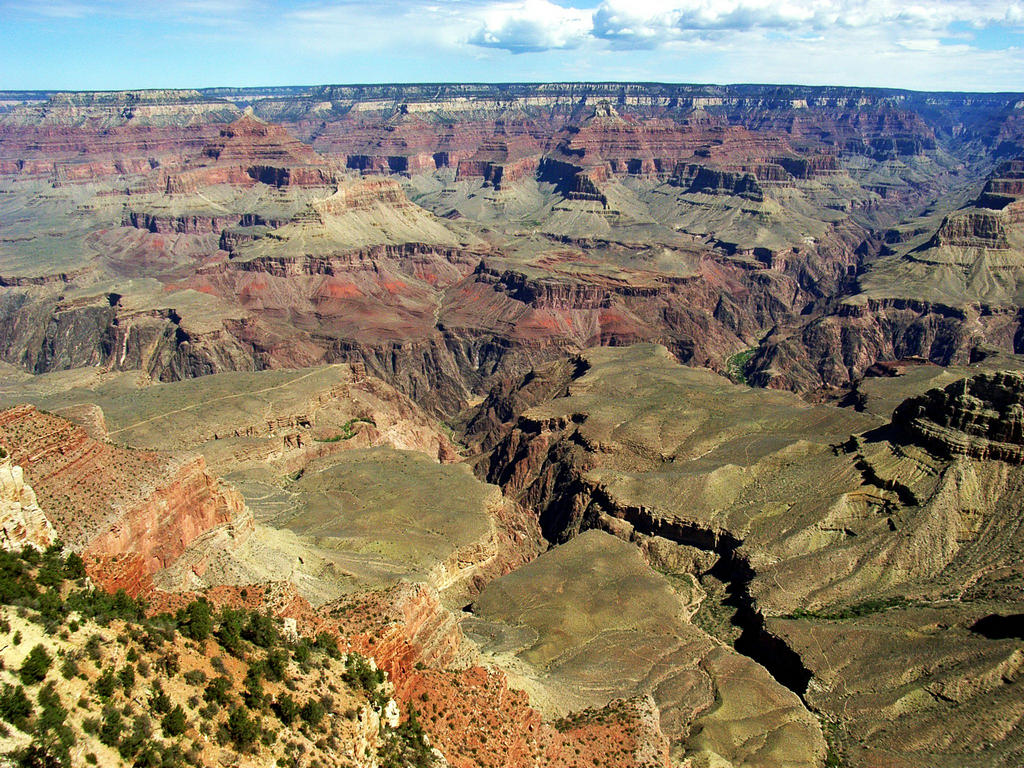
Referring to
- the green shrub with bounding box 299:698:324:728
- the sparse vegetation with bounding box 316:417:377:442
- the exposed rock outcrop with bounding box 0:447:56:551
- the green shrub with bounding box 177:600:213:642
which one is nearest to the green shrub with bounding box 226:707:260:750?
the green shrub with bounding box 299:698:324:728

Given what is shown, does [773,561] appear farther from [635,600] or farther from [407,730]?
[407,730]

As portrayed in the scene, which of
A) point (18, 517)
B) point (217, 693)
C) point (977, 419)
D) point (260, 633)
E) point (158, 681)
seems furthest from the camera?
point (977, 419)

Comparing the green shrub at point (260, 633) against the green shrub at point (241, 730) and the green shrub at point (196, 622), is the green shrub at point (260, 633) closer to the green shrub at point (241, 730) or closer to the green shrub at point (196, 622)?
the green shrub at point (196, 622)

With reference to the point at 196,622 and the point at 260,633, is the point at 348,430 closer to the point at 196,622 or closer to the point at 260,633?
the point at 260,633

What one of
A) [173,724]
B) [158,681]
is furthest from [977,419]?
[173,724]

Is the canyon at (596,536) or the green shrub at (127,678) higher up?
the green shrub at (127,678)

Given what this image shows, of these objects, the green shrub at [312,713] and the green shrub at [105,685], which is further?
the green shrub at [312,713]

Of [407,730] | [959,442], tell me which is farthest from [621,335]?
[407,730]

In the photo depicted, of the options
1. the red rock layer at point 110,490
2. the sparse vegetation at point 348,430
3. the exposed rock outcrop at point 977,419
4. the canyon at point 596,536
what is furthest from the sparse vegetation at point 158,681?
the sparse vegetation at point 348,430

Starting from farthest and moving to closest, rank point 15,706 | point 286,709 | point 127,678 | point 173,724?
point 286,709, point 127,678, point 173,724, point 15,706

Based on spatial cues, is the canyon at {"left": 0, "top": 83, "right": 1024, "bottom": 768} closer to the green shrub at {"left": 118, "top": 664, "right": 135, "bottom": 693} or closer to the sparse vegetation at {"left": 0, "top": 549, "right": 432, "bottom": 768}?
the sparse vegetation at {"left": 0, "top": 549, "right": 432, "bottom": 768}

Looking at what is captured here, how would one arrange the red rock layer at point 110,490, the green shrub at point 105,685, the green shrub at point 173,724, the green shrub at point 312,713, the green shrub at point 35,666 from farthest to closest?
1. the red rock layer at point 110,490
2. the green shrub at point 312,713
3. the green shrub at point 173,724
4. the green shrub at point 105,685
5. the green shrub at point 35,666

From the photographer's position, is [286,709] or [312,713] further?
[312,713]
